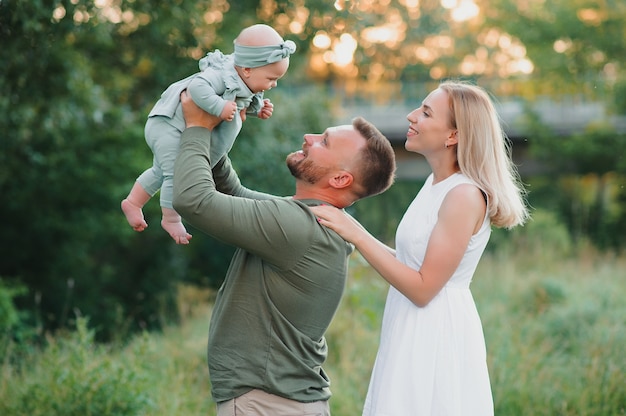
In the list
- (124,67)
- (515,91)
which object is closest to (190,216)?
(124,67)

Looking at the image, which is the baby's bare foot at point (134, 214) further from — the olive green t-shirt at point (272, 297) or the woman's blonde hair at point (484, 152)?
the woman's blonde hair at point (484, 152)

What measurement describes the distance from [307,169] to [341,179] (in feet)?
0.44

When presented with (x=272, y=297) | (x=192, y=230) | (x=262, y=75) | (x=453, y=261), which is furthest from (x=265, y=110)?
(x=192, y=230)

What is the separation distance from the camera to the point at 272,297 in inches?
117

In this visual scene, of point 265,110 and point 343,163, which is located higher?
point 265,110

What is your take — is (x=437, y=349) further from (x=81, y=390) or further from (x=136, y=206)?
(x=81, y=390)

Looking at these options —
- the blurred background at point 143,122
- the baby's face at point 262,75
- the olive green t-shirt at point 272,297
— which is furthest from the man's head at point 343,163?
the blurred background at point 143,122

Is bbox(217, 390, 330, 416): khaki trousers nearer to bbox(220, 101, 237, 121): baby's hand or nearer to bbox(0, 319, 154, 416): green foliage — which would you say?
bbox(220, 101, 237, 121): baby's hand

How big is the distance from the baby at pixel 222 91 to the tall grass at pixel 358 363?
2644mm

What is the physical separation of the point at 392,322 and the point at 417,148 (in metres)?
0.71

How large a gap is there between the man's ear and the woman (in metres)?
0.20

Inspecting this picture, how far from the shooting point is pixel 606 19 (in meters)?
18.5

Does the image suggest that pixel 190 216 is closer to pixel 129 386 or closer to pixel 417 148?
pixel 417 148

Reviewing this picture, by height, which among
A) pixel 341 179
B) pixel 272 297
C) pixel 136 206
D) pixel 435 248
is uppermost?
pixel 341 179
